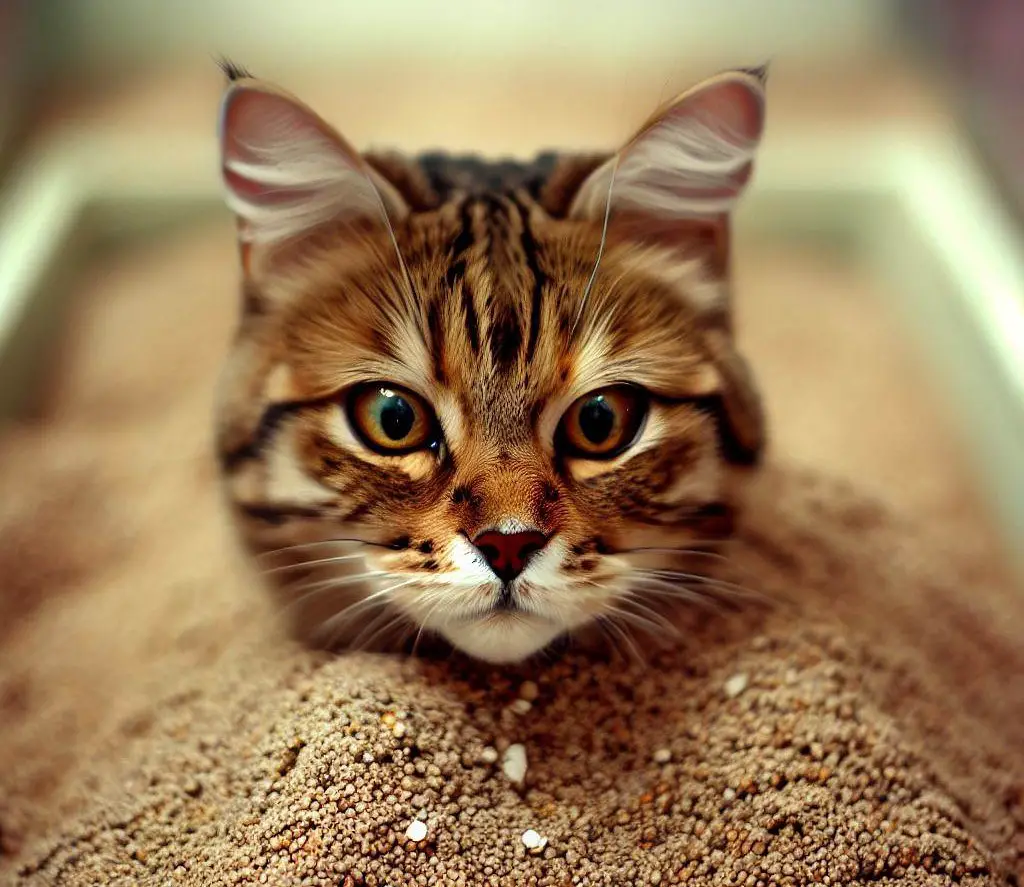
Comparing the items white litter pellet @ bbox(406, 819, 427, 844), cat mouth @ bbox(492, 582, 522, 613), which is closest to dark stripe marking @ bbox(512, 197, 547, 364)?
cat mouth @ bbox(492, 582, 522, 613)

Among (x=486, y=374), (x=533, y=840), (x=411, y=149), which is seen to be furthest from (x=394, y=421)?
(x=411, y=149)

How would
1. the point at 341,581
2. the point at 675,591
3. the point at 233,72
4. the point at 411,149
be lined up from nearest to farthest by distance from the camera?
the point at 233,72 → the point at 341,581 → the point at 675,591 → the point at 411,149

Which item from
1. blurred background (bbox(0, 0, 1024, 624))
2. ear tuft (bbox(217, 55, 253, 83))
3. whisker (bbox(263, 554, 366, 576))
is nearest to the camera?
ear tuft (bbox(217, 55, 253, 83))

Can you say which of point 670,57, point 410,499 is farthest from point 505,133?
point 410,499

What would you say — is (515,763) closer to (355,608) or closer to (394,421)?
(355,608)

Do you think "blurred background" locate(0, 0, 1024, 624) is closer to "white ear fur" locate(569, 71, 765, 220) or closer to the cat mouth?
"white ear fur" locate(569, 71, 765, 220)

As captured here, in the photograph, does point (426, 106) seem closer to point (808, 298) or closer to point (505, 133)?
point (505, 133)
